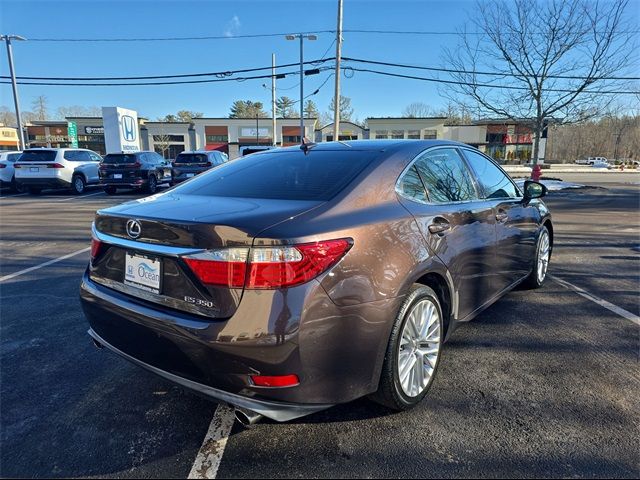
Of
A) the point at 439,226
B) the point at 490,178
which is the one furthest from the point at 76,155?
the point at 439,226

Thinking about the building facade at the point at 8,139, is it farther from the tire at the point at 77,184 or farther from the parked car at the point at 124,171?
the parked car at the point at 124,171

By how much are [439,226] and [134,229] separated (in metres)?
1.81

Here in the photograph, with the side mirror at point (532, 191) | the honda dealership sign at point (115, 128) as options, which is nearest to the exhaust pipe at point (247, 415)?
A: the side mirror at point (532, 191)

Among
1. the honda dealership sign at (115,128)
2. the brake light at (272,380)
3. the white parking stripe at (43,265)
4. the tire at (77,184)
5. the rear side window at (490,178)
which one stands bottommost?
the white parking stripe at (43,265)

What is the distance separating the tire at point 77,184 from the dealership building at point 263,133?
39892mm

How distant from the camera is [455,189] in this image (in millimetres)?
3148

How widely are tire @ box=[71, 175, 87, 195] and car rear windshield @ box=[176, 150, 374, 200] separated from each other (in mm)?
15566

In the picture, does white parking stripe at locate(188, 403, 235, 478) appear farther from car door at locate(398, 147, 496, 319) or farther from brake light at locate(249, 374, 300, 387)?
car door at locate(398, 147, 496, 319)

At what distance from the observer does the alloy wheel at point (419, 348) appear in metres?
2.42

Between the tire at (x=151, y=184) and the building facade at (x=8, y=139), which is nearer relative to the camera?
the tire at (x=151, y=184)

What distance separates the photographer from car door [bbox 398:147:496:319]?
264cm

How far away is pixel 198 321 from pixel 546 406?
7.00 feet

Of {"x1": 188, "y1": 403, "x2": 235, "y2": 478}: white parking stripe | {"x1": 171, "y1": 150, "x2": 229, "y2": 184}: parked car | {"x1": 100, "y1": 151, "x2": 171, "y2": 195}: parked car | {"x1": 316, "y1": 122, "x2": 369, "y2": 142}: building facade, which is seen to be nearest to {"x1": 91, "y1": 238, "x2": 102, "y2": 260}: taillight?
{"x1": 188, "y1": 403, "x2": 235, "y2": 478}: white parking stripe

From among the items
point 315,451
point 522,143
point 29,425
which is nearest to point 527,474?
point 315,451
